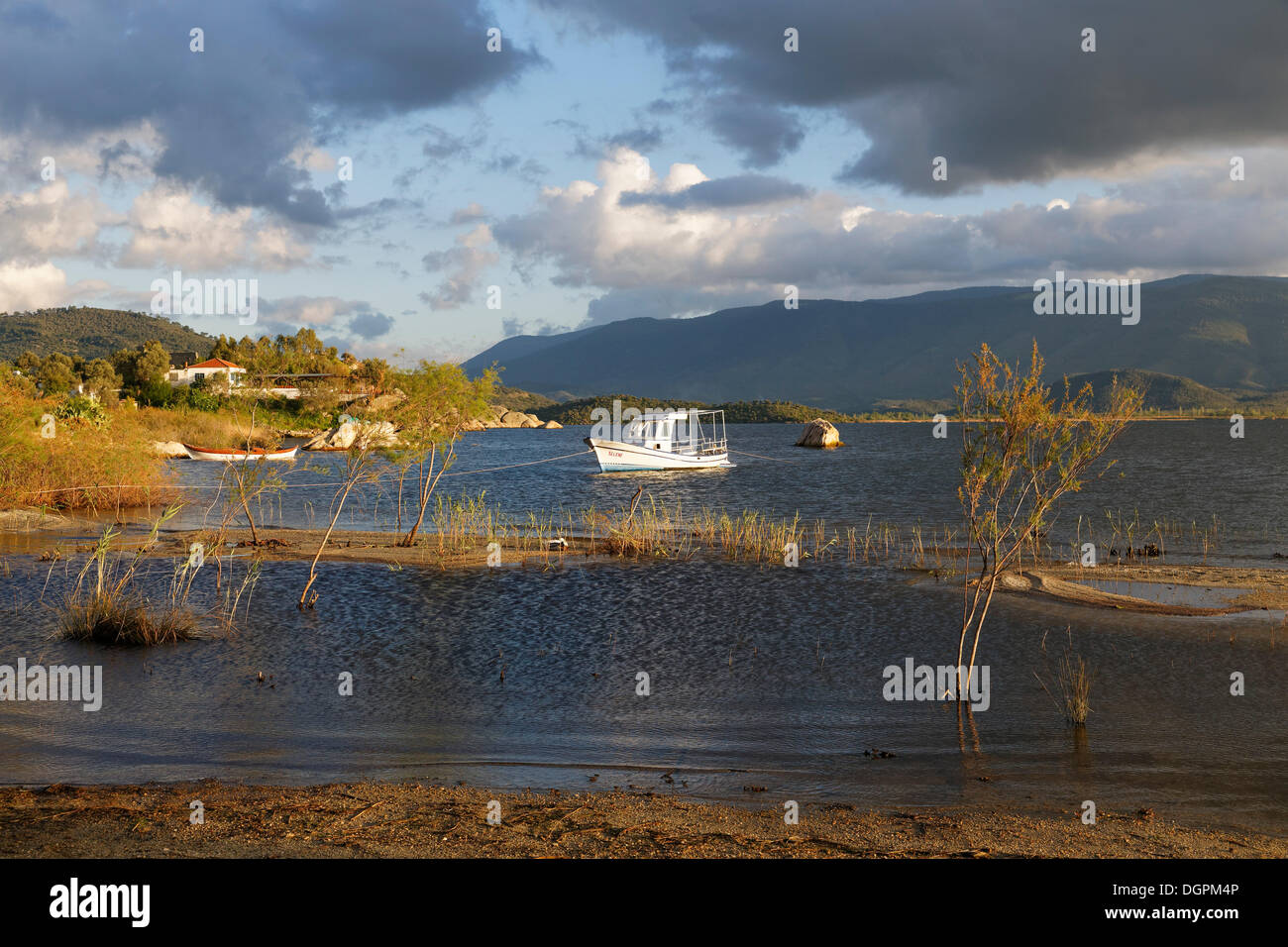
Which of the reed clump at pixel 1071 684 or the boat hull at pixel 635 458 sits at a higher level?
the boat hull at pixel 635 458

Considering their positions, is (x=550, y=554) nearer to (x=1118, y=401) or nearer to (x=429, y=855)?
(x=1118, y=401)

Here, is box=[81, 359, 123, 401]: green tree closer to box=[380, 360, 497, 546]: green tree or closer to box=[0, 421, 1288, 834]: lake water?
box=[380, 360, 497, 546]: green tree

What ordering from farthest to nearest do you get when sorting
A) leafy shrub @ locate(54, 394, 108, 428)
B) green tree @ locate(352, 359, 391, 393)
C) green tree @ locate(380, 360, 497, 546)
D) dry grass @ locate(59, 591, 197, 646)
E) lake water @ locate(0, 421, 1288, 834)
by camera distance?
green tree @ locate(352, 359, 391, 393) → leafy shrub @ locate(54, 394, 108, 428) → green tree @ locate(380, 360, 497, 546) → dry grass @ locate(59, 591, 197, 646) → lake water @ locate(0, 421, 1288, 834)

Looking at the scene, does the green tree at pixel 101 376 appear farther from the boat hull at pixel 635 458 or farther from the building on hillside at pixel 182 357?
the boat hull at pixel 635 458

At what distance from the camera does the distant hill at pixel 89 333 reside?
144 metres

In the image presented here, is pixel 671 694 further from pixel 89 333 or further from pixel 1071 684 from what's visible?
pixel 89 333

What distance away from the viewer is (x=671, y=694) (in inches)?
486

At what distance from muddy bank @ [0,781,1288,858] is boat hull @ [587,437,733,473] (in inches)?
1816

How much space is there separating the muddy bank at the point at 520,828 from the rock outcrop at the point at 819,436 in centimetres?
8959

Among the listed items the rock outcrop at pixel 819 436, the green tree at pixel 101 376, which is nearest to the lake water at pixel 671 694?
the green tree at pixel 101 376

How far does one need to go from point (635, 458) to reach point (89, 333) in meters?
140

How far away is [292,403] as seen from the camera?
91.2m

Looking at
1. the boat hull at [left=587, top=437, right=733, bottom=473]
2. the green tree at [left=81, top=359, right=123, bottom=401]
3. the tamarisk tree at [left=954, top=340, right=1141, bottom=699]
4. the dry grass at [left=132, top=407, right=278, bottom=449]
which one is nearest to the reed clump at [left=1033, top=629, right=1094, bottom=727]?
the tamarisk tree at [left=954, top=340, right=1141, bottom=699]

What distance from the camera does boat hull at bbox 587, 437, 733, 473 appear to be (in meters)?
54.3
